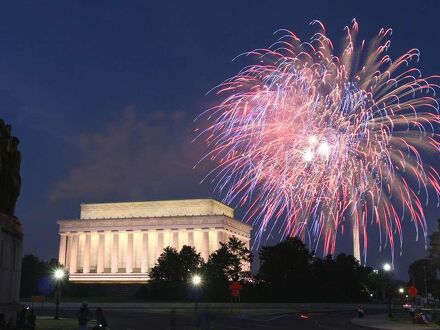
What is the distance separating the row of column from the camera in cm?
13725

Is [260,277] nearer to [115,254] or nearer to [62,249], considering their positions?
[115,254]

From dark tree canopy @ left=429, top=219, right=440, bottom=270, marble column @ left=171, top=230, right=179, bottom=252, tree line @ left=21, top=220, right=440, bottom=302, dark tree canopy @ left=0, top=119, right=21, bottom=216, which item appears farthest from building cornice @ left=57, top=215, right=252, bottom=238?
dark tree canopy @ left=0, top=119, right=21, bottom=216

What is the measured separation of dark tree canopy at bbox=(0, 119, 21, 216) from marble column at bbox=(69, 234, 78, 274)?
121 m

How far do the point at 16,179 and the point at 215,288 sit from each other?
59.5 meters

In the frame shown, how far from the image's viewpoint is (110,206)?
491 feet

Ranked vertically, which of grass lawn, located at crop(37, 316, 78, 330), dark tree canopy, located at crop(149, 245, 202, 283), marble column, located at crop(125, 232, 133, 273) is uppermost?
marble column, located at crop(125, 232, 133, 273)

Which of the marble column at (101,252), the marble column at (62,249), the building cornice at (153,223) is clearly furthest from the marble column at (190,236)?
the marble column at (62,249)

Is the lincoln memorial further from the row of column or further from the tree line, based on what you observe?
the tree line

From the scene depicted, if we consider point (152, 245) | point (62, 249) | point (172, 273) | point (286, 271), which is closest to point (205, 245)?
point (152, 245)

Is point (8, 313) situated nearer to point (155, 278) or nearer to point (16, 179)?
point (16, 179)

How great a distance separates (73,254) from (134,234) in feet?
55.6

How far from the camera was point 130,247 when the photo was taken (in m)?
143

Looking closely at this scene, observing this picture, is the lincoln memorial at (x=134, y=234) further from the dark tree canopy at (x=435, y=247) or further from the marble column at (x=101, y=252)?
the dark tree canopy at (x=435, y=247)

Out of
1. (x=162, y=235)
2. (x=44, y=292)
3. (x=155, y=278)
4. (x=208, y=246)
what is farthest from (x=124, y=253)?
(x=155, y=278)
